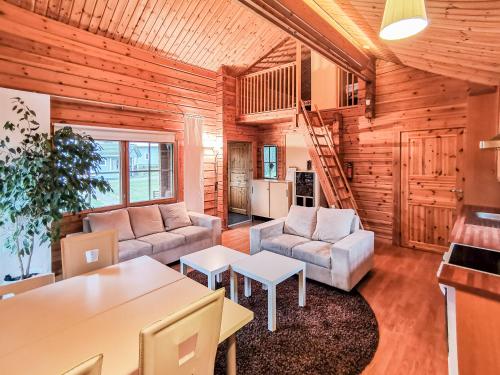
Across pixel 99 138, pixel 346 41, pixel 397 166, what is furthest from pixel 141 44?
pixel 397 166

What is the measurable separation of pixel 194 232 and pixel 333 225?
2.12 meters

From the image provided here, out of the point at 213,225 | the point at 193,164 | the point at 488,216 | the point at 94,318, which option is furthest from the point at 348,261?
the point at 193,164

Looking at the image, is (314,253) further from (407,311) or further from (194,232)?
(194,232)

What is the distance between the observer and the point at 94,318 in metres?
1.49

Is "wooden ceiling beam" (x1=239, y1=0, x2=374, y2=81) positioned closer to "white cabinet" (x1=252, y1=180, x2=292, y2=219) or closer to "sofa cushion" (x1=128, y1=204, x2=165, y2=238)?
"white cabinet" (x1=252, y1=180, x2=292, y2=219)

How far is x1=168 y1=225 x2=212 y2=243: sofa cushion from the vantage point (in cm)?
426

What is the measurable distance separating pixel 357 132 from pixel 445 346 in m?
3.82

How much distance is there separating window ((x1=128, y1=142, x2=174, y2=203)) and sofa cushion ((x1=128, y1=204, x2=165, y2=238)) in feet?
1.71

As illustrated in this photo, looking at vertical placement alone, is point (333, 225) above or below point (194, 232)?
above

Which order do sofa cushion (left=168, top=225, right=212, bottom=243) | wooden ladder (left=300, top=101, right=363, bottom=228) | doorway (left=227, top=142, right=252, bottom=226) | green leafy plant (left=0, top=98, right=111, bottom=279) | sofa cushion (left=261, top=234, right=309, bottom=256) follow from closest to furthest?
green leafy plant (left=0, top=98, right=111, bottom=279)
sofa cushion (left=261, top=234, right=309, bottom=256)
sofa cushion (left=168, top=225, right=212, bottom=243)
wooden ladder (left=300, top=101, right=363, bottom=228)
doorway (left=227, top=142, right=252, bottom=226)

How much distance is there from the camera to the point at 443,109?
4301 mm

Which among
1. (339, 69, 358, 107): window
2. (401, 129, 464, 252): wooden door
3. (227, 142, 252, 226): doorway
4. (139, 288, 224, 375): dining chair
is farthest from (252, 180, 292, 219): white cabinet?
(139, 288, 224, 375): dining chair

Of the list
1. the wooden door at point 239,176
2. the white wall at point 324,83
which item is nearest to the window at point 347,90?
the white wall at point 324,83

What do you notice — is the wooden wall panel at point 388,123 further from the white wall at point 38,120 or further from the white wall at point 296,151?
the white wall at point 38,120
